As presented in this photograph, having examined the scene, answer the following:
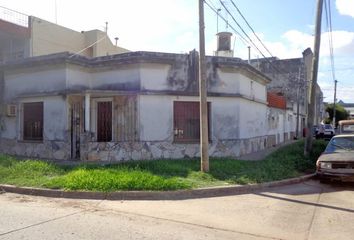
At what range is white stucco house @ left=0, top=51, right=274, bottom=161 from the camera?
14422 millimetres

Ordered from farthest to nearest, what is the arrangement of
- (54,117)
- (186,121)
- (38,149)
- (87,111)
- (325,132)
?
(325,132) → (38,149) → (54,117) → (186,121) → (87,111)

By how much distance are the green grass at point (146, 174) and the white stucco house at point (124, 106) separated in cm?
215

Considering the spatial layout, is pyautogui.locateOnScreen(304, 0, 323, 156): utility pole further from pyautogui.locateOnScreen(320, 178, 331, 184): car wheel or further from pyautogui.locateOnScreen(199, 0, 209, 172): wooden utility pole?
pyautogui.locateOnScreen(199, 0, 209, 172): wooden utility pole

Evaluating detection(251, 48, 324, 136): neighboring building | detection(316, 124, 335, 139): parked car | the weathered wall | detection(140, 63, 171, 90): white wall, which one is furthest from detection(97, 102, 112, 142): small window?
detection(316, 124, 335, 139): parked car

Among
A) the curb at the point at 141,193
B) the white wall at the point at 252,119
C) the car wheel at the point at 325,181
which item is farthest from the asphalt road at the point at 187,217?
the white wall at the point at 252,119

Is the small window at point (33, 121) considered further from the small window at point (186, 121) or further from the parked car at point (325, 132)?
the parked car at point (325, 132)

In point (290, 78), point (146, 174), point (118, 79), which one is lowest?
point (146, 174)

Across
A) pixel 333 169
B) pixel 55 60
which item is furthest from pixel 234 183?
pixel 55 60

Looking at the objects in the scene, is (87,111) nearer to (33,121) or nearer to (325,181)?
(33,121)

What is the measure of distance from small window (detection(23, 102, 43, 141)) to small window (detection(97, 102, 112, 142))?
2844mm

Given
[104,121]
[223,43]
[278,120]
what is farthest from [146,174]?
[278,120]

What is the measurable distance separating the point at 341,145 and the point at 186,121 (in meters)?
5.92

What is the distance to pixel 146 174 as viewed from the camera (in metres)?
10.2

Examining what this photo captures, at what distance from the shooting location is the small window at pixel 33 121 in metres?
16.1
